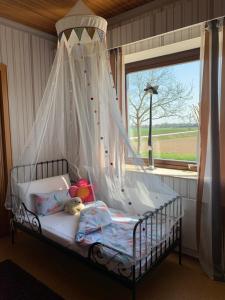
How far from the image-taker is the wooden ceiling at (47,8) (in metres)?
2.93

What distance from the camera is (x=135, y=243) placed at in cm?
204

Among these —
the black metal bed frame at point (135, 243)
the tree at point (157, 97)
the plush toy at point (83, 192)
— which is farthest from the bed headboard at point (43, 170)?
the tree at point (157, 97)

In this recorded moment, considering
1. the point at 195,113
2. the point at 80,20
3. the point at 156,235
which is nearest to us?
the point at 156,235

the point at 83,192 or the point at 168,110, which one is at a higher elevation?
the point at 168,110

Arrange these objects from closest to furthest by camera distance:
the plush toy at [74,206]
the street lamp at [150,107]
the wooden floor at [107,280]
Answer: the wooden floor at [107,280], the plush toy at [74,206], the street lamp at [150,107]

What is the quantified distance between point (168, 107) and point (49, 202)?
6.77 feet

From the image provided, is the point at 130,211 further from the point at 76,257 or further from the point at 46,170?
the point at 46,170

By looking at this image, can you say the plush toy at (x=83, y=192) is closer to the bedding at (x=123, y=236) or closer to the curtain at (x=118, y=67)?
the bedding at (x=123, y=236)

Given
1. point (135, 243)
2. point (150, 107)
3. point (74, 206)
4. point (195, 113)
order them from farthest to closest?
point (150, 107) → point (195, 113) → point (74, 206) → point (135, 243)

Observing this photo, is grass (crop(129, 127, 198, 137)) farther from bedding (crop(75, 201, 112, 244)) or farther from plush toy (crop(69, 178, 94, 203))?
bedding (crop(75, 201, 112, 244))

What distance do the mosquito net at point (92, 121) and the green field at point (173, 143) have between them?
0.50 m

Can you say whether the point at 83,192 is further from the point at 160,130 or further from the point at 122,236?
the point at 160,130

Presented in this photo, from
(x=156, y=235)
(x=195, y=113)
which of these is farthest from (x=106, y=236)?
(x=195, y=113)

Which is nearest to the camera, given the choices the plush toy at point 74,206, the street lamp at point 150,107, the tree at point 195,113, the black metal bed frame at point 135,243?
the black metal bed frame at point 135,243
